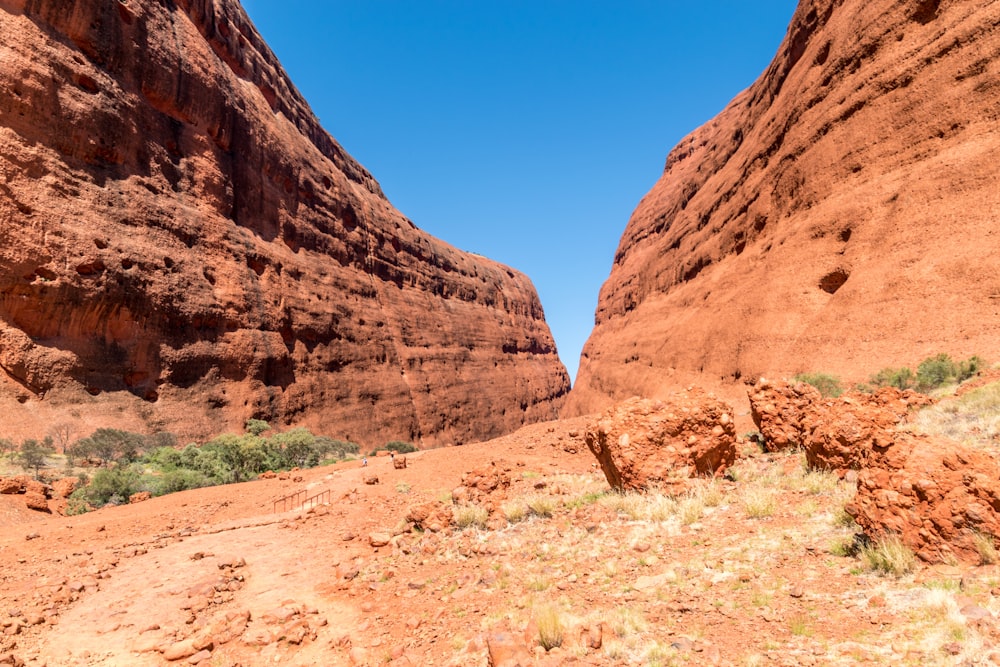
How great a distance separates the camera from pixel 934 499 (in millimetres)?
4020

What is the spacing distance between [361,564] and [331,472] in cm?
997

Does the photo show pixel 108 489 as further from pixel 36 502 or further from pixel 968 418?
pixel 968 418

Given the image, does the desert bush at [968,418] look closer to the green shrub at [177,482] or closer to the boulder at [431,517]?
the boulder at [431,517]

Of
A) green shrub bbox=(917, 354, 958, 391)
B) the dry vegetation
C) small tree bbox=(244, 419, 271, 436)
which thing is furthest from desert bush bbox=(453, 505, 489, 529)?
small tree bbox=(244, 419, 271, 436)

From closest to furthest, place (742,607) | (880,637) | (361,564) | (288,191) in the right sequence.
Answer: (880,637), (742,607), (361,564), (288,191)

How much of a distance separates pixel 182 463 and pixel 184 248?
15599 mm

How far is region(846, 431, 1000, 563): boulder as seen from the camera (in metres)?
3.77

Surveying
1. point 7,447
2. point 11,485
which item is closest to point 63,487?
point 11,485

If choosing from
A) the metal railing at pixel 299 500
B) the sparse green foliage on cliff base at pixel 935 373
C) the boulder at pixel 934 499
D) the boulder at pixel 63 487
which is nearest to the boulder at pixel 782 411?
the boulder at pixel 934 499

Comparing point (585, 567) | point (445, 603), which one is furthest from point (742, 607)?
point (445, 603)

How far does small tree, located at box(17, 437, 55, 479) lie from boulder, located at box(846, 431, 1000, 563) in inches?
798

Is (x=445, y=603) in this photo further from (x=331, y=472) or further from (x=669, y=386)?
(x=669, y=386)

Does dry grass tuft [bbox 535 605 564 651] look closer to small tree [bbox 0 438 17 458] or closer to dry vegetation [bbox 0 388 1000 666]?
dry vegetation [bbox 0 388 1000 666]

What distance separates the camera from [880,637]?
121 inches
